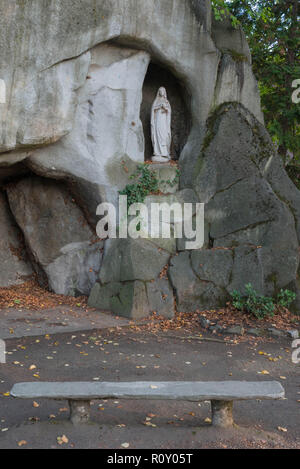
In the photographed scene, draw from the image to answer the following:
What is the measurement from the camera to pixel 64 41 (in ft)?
25.1

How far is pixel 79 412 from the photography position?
371 cm

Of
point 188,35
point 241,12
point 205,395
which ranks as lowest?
point 205,395

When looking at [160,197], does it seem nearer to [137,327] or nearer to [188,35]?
[137,327]

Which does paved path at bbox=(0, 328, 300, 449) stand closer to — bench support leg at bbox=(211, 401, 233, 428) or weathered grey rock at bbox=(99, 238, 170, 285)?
bench support leg at bbox=(211, 401, 233, 428)

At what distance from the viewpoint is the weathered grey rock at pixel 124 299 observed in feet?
25.7

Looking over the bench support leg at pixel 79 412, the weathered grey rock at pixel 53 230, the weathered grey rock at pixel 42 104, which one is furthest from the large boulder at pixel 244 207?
the bench support leg at pixel 79 412

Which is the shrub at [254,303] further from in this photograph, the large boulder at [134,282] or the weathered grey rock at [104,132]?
the weathered grey rock at [104,132]

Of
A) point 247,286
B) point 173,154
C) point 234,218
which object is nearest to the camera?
point 247,286

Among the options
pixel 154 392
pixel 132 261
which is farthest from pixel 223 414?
pixel 132 261

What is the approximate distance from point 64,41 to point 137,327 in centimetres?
518

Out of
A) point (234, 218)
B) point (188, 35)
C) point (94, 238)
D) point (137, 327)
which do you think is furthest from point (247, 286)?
point (188, 35)

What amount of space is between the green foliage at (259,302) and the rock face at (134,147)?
180 mm

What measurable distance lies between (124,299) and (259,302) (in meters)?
2.47

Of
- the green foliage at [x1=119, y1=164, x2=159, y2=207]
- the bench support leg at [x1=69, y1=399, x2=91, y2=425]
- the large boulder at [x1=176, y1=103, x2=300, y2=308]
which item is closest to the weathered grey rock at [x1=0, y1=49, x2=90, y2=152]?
the green foliage at [x1=119, y1=164, x2=159, y2=207]
